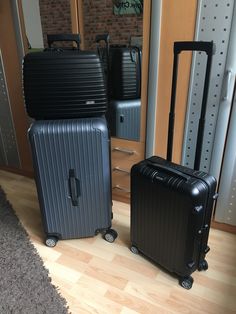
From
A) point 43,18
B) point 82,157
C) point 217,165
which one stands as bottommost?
point 217,165

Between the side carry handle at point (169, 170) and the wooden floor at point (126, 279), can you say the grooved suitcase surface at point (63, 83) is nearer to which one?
the side carry handle at point (169, 170)

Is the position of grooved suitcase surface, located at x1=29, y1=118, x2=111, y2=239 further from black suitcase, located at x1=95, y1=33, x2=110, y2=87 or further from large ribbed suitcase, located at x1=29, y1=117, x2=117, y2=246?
black suitcase, located at x1=95, y1=33, x2=110, y2=87

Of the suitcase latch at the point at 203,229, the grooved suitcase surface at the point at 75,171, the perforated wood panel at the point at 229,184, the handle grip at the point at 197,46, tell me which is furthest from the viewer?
the perforated wood panel at the point at 229,184

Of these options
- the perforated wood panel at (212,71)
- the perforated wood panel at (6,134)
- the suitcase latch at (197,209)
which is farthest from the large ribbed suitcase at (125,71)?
the perforated wood panel at (6,134)

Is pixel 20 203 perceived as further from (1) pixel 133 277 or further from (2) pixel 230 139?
(2) pixel 230 139

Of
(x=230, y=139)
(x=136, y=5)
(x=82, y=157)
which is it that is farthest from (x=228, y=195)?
(x=136, y=5)

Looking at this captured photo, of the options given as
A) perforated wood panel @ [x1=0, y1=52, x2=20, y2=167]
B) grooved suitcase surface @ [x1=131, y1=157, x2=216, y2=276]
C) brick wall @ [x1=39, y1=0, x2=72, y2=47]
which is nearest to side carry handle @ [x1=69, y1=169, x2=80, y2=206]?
grooved suitcase surface @ [x1=131, y1=157, x2=216, y2=276]

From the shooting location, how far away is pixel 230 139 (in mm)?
1356

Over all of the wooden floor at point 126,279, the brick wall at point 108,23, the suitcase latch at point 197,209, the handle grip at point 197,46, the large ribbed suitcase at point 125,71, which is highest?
the brick wall at point 108,23

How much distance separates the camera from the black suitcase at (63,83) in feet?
3.80

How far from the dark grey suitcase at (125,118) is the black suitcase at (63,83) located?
0.37 metres

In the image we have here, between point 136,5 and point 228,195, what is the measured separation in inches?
46.4

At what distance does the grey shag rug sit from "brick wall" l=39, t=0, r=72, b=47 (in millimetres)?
1305

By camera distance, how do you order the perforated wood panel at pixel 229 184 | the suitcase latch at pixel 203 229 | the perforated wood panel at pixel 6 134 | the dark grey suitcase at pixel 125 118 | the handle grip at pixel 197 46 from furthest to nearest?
the perforated wood panel at pixel 6 134, the dark grey suitcase at pixel 125 118, the perforated wood panel at pixel 229 184, the suitcase latch at pixel 203 229, the handle grip at pixel 197 46
